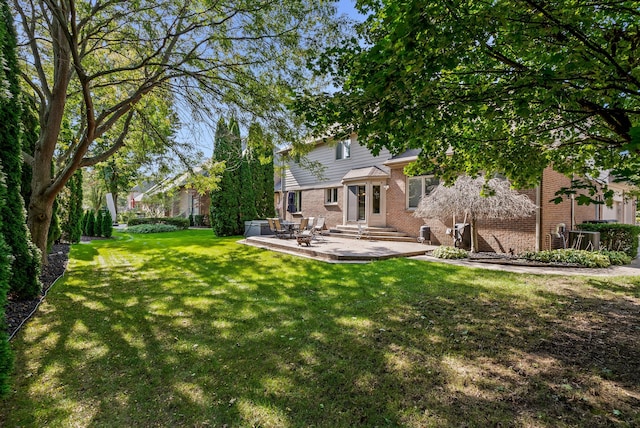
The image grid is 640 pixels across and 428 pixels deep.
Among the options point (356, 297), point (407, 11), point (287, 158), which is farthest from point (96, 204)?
point (407, 11)

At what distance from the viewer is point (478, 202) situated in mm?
9547

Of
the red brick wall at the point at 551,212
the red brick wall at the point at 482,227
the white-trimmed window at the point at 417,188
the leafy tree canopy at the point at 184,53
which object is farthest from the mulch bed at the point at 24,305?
the red brick wall at the point at 551,212

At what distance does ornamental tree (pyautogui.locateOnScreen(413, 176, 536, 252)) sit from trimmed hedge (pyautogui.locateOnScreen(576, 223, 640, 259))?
334cm

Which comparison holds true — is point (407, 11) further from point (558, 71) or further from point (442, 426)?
point (442, 426)

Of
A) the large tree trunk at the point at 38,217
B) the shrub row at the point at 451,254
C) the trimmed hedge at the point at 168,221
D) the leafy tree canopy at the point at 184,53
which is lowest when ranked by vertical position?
the shrub row at the point at 451,254

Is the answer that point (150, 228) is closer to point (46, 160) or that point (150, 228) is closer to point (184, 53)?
point (46, 160)

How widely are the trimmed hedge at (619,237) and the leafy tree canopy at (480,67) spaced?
7.82m

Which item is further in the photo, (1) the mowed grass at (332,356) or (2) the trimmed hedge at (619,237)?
(2) the trimmed hedge at (619,237)

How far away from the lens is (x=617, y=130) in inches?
169

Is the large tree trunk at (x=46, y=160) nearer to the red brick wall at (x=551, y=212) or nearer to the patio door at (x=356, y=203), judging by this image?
the patio door at (x=356, y=203)

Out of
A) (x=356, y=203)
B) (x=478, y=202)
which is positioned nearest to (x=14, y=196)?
(x=478, y=202)

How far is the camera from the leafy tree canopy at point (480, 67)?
312 cm

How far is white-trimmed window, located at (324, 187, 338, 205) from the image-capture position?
18688mm

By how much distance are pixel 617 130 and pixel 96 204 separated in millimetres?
34660
